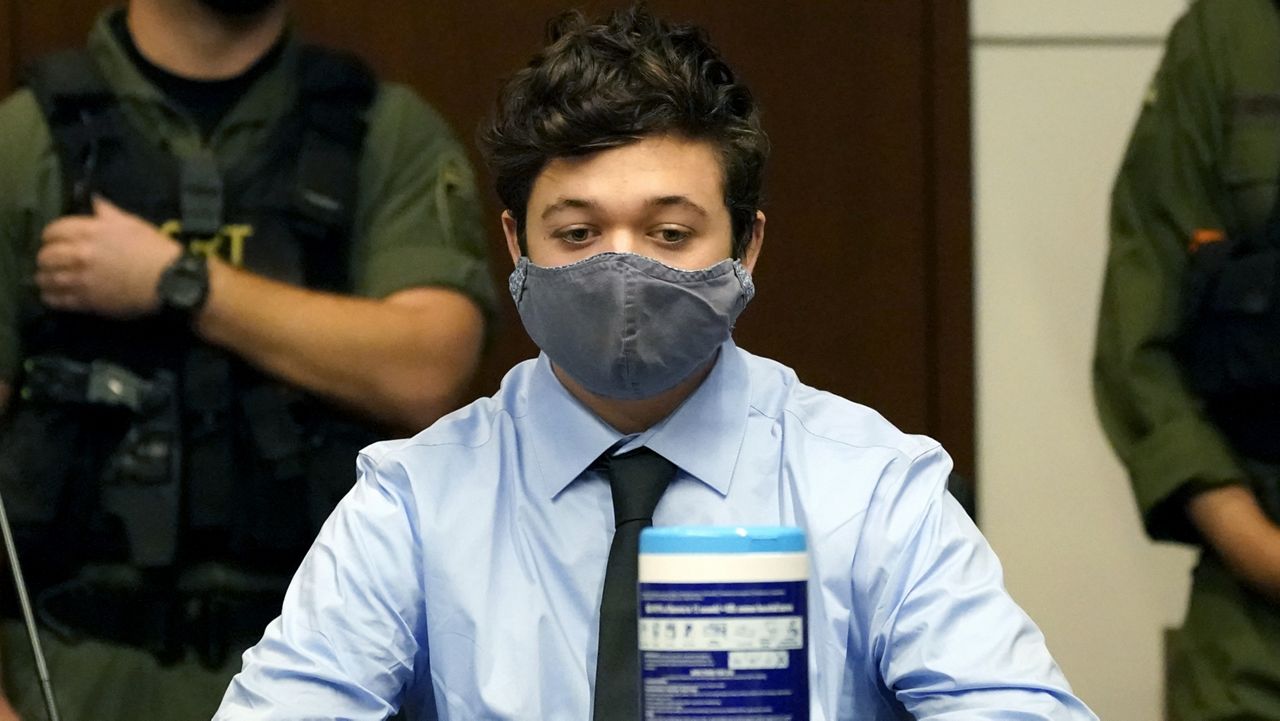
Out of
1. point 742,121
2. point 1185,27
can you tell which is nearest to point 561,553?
point 742,121

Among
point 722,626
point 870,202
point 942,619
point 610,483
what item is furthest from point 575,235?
point 870,202

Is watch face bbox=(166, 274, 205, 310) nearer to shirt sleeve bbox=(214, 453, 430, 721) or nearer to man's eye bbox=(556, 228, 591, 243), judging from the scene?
shirt sleeve bbox=(214, 453, 430, 721)

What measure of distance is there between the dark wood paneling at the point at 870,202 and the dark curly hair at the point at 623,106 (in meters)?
1.28

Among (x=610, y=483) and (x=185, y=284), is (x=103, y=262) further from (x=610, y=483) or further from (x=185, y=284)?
(x=610, y=483)

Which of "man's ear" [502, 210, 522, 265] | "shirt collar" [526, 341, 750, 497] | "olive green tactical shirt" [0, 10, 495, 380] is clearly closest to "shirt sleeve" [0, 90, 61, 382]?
"olive green tactical shirt" [0, 10, 495, 380]

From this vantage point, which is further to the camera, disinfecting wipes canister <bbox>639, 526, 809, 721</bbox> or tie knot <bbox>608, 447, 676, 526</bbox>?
tie knot <bbox>608, 447, 676, 526</bbox>

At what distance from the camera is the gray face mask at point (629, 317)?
58.7 inches

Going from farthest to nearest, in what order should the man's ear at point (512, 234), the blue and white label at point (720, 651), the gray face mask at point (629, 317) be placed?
the man's ear at point (512, 234)
the gray face mask at point (629, 317)
the blue and white label at point (720, 651)

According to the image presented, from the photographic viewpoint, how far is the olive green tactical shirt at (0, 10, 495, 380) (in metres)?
2.39

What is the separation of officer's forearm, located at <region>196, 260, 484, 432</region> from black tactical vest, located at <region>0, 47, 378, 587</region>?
28 mm

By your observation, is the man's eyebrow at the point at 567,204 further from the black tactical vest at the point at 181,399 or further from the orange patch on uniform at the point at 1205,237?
the orange patch on uniform at the point at 1205,237

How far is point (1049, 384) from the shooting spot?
9.96 ft


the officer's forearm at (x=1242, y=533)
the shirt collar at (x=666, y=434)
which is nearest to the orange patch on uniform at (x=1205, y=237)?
the officer's forearm at (x=1242, y=533)

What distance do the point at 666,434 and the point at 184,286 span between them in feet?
3.43
